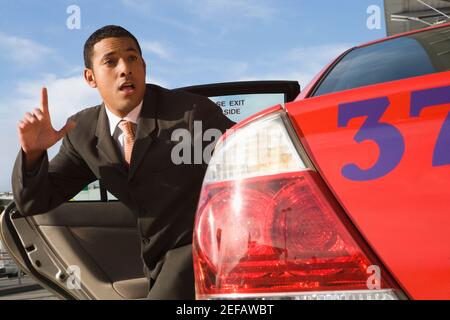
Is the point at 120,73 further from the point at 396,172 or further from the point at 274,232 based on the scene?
the point at 396,172

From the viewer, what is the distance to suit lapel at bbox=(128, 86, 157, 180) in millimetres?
2201

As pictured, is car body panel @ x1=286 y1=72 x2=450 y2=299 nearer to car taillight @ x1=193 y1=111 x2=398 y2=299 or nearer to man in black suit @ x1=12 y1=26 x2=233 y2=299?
car taillight @ x1=193 y1=111 x2=398 y2=299

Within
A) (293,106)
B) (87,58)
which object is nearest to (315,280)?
(293,106)

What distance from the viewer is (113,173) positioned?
93.0 inches

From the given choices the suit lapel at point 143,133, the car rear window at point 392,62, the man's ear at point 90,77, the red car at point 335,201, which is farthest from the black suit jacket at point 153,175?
the red car at point 335,201

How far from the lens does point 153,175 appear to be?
221 cm

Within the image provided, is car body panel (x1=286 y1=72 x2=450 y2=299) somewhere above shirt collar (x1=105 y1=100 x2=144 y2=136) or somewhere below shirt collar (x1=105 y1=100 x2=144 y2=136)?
below

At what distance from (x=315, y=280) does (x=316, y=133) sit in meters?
0.27

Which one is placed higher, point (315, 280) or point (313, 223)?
point (313, 223)

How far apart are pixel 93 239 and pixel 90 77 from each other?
112 centimetres

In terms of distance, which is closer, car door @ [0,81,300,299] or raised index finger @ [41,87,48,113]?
raised index finger @ [41,87,48,113]

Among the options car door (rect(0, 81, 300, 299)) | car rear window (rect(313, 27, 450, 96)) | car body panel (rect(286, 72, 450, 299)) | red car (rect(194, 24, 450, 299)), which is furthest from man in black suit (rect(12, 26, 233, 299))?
car body panel (rect(286, 72, 450, 299))

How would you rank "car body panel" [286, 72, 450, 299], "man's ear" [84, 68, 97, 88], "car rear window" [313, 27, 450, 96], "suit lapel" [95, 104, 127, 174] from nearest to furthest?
"car body panel" [286, 72, 450, 299]
"car rear window" [313, 27, 450, 96]
"suit lapel" [95, 104, 127, 174]
"man's ear" [84, 68, 97, 88]
